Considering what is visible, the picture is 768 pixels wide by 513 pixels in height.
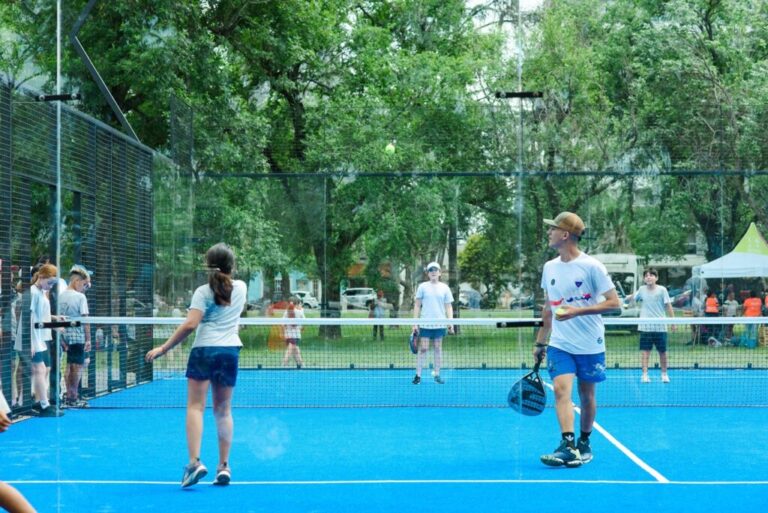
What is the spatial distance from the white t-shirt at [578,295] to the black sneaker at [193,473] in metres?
2.34

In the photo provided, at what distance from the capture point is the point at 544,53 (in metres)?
15.1

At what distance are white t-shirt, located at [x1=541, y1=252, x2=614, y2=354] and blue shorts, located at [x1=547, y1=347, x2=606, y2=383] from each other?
0.10 feet

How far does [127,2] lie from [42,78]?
16.4 feet

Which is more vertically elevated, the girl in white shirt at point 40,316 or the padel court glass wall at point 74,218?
the padel court glass wall at point 74,218

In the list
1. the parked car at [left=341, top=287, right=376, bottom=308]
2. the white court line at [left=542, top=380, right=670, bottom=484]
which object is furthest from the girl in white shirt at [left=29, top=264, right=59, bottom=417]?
the parked car at [left=341, top=287, right=376, bottom=308]

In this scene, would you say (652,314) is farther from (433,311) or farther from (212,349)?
(212,349)

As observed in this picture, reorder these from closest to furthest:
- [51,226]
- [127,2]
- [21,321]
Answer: [21,321] → [51,226] → [127,2]

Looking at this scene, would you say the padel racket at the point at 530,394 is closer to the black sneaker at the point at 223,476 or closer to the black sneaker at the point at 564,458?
the black sneaker at the point at 564,458

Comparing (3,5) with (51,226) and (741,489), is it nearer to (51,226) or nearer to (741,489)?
(51,226)

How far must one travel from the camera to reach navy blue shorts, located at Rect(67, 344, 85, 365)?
11.0 metres

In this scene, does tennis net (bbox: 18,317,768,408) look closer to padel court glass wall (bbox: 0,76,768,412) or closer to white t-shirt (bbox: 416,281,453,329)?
padel court glass wall (bbox: 0,76,768,412)

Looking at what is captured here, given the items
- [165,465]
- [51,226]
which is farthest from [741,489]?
[51,226]

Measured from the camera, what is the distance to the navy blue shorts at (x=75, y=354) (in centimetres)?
1096

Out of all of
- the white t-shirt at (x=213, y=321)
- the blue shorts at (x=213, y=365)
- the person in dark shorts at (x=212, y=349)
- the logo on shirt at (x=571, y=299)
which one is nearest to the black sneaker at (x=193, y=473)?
the person in dark shorts at (x=212, y=349)
